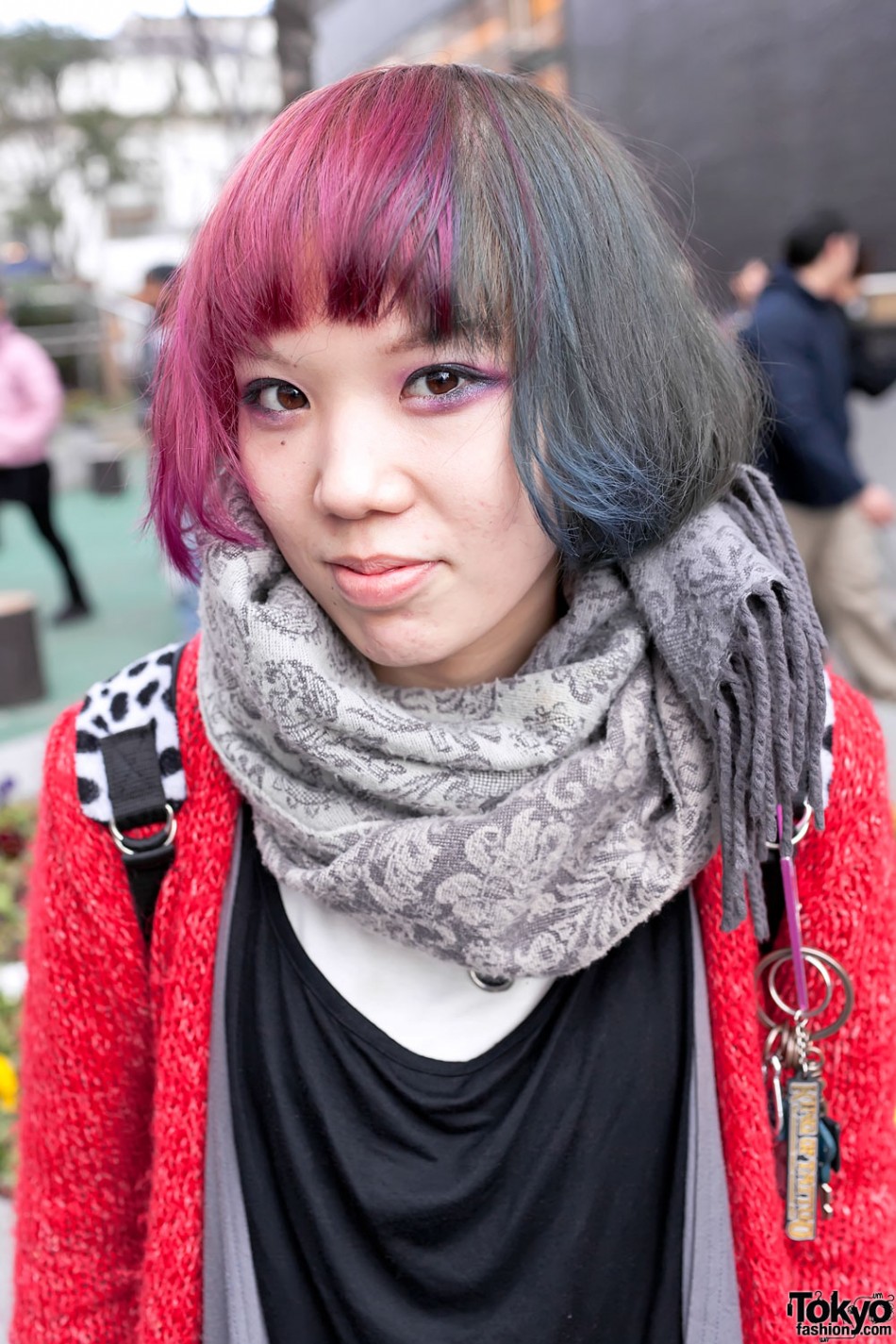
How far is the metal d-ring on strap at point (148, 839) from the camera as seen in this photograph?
122 centimetres

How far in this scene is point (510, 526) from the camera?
1113mm

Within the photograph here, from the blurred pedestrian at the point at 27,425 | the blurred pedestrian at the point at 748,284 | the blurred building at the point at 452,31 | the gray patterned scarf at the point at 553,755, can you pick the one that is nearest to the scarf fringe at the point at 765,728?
the gray patterned scarf at the point at 553,755

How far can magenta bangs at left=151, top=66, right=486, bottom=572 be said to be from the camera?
3.33ft

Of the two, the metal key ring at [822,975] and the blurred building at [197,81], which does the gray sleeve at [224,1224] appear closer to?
the metal key ring at [822,975]

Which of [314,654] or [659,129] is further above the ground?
[659,129]

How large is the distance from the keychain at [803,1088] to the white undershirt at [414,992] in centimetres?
27

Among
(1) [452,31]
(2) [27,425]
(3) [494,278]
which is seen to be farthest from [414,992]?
(1) [452,31]

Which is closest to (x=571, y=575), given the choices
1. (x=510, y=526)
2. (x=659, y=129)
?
(x=510, y=526)

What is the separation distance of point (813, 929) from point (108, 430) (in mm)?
13865

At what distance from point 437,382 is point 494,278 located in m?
0.10

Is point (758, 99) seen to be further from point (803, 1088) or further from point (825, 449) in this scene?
point (803, 1088)

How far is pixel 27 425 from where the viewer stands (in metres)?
7.00

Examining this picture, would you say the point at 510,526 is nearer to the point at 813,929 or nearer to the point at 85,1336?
the point at 813,929

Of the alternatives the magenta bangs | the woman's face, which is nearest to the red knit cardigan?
the woman's face
